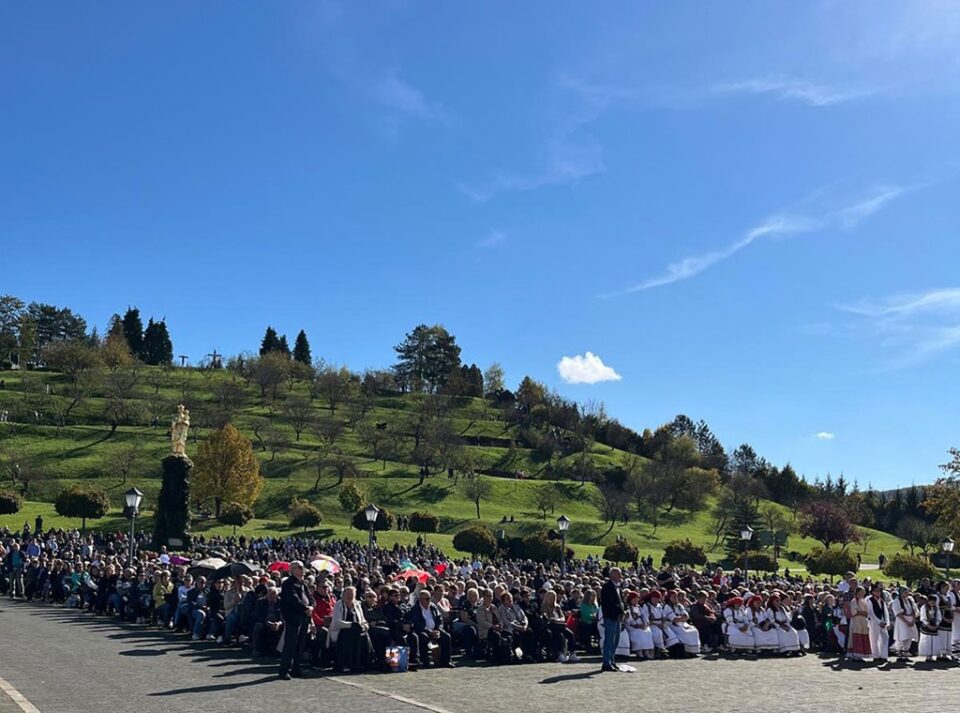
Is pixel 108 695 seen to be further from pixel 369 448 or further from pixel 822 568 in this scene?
pixel 369 448

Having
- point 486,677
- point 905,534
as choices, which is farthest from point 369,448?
point 486,677

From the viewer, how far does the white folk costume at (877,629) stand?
18.4 meters

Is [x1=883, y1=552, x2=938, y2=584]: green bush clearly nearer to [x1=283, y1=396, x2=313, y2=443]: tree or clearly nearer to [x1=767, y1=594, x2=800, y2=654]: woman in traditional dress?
[x1=767, y1=594, x2=800, y2=654]: woman in traditional dress

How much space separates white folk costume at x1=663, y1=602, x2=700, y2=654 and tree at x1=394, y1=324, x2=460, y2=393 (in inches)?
5593

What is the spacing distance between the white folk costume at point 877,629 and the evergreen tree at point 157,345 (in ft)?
511

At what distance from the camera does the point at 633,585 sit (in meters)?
23.4

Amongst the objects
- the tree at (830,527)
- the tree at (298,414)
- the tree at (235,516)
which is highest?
the tree at (298,414)

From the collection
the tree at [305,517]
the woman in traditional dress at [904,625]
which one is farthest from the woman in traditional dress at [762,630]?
the tree at [305,517]

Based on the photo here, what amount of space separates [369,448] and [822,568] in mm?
63318

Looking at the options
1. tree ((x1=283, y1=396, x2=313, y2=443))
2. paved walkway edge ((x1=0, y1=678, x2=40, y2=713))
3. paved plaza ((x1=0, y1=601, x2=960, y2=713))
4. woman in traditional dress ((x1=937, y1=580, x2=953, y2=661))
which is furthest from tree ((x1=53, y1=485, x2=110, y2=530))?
woman in traditional dress ((x1=937, y1=580, x2=953, y2=661))

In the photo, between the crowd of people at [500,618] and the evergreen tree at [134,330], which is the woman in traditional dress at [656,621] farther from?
the evergreen tree at [134,330]

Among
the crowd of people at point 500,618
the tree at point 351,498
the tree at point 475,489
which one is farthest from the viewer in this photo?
the tree at point 475,489

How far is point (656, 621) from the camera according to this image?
61.9ft

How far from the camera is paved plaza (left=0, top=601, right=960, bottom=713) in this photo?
37.2 ft
